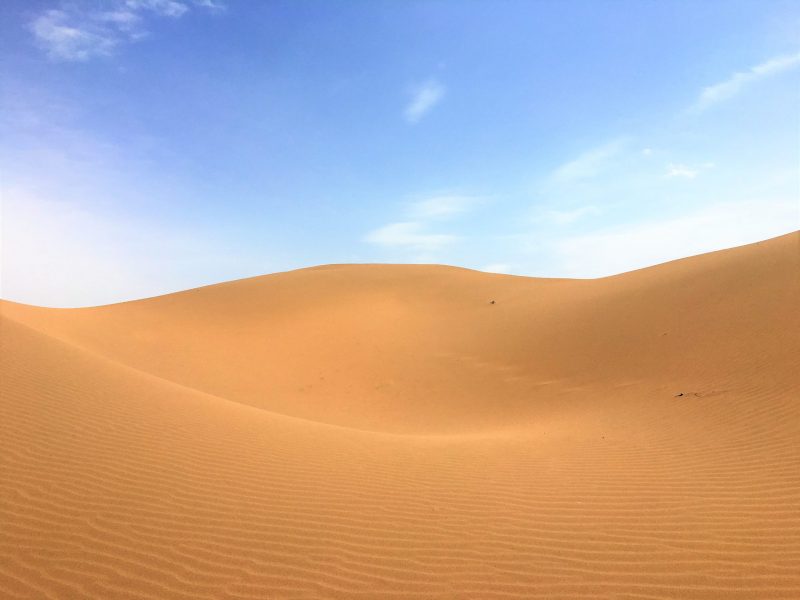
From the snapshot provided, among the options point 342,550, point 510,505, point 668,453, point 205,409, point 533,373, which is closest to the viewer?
point 342,550

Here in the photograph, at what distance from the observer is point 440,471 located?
7.01 meters

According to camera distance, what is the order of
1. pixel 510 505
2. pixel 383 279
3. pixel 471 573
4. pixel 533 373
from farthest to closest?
pixel 383 279
pixel 533 373
pixel 510 505
pixel 471 573

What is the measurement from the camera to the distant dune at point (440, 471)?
14.1ft

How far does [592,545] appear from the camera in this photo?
4805 millimetres

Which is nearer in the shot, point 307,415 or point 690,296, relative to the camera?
point 307,415

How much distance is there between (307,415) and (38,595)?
9851mm

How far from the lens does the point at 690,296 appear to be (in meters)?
17.1

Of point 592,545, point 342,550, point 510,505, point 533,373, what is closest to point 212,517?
point 342,550

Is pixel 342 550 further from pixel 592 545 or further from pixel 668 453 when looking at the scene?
pixel 668 453

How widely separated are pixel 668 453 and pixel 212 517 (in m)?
6.13

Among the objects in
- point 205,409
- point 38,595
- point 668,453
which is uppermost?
point 205,409

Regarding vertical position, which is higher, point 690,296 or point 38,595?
point 690,296

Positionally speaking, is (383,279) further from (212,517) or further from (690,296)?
(212,517)

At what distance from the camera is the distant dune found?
431 cm
